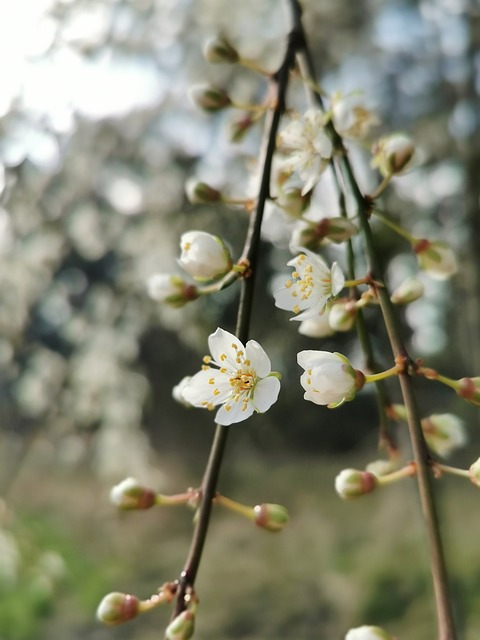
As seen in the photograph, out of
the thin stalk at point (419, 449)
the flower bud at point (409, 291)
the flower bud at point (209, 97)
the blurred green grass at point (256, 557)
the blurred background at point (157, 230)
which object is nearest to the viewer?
the thin stalk at point (419, 449)

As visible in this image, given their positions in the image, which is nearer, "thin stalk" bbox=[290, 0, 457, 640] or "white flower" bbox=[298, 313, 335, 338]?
"thin stalk" bbox=[290, 0, 457, 640]

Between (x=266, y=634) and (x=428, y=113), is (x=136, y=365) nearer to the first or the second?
(x=428, y=113)

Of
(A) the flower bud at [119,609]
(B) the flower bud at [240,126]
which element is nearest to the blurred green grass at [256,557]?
(B) the flower bud at [240,126]

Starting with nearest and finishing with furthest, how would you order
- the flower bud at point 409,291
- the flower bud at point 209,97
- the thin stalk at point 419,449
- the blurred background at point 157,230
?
the thin stalk at point 419,449
the flower bud at point 409,291
the flower bud at point 209,97
the blurred background at point 157,230

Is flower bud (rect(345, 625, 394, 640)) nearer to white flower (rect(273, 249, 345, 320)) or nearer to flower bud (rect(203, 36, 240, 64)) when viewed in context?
white flower (rect(273, 249, 345, 320))

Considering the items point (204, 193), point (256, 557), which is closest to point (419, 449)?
point (204, 193)

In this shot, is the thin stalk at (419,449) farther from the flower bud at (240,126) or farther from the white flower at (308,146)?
the flower bud at (240,126)

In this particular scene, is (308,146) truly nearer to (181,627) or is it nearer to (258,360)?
(258,360)

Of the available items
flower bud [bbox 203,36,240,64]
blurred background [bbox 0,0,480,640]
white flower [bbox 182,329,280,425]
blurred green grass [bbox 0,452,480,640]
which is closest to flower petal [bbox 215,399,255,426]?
white flower [bbox 182,329,280,425]
